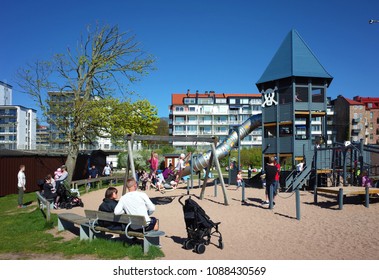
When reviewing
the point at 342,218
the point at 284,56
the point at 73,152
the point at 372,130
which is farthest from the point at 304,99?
the point at 372,130

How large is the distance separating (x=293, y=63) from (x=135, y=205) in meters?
18.4

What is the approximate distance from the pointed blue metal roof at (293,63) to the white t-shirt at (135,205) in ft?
56.8

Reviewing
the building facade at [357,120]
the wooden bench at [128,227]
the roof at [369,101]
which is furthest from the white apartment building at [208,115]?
the wooden bench at [128,227]

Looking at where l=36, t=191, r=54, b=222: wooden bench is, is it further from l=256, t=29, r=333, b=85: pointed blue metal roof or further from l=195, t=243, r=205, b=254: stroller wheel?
l=256, t=29, r=333, b=85: pointed blue metal roof

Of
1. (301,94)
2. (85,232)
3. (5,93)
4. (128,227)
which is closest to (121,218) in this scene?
(128,227)

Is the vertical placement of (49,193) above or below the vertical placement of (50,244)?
above

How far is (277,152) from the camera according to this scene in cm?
2236

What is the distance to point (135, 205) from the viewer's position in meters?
6.84

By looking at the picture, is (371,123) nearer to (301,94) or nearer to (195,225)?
(301,94)

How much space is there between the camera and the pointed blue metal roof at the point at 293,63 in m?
22.1

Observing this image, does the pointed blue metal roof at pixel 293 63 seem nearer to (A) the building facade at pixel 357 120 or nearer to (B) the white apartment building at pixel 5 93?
(B) the white apartment building at pixel 5 93

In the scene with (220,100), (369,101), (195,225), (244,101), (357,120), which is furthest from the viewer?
(244,101)

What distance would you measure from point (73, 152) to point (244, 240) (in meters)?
18.3
